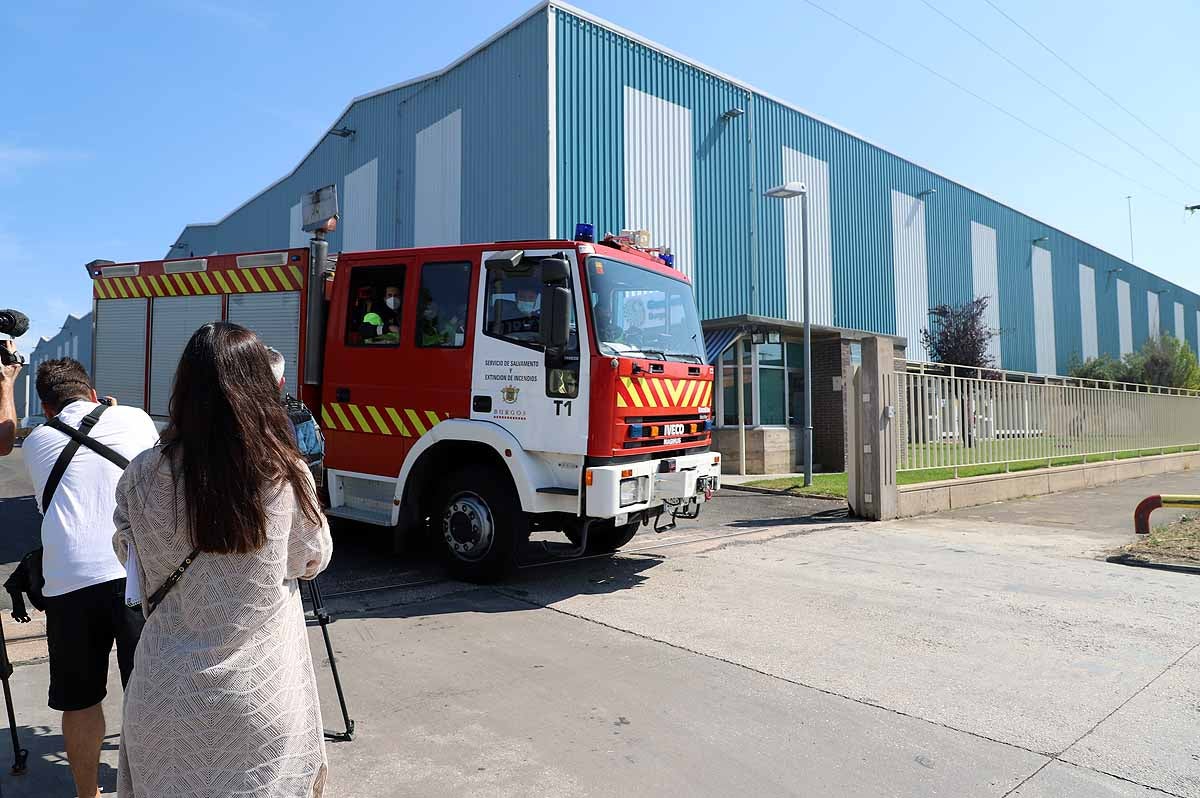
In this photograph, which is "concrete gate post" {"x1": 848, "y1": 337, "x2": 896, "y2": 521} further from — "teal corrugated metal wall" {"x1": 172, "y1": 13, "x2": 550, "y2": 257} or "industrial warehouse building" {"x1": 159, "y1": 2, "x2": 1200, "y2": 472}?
"teal corrugated metal wall" {"x1": 172, "y1": 13, "x2": 550, "y2": 257}

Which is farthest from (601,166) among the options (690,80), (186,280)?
Answer: (186,280)

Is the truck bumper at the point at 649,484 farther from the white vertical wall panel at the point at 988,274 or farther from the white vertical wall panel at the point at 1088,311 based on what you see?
the white vertical wall panel at the point at 1088,311

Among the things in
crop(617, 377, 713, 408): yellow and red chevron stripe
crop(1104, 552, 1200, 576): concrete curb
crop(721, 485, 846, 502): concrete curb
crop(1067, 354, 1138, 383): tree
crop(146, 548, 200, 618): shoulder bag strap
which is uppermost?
crop(1067, 354, 1138, 383): tree

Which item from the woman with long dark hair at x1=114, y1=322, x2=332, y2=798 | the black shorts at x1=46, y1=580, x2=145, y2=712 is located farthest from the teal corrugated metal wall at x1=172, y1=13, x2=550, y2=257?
the woman with long dark hair at x1=114, y1=322, x2=332, y2=798

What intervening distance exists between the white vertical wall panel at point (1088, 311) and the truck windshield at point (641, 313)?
40804 mm

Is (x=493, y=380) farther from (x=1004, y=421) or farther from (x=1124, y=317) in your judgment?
(x=1124, y=317)

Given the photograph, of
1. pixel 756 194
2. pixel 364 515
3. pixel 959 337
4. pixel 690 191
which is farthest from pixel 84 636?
pixel 959 337

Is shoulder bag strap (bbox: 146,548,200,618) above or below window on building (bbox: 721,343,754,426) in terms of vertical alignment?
below

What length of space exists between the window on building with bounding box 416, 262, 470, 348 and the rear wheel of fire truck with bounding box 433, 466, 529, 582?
119 centimetres

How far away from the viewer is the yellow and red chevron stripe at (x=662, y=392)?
20.5 feet

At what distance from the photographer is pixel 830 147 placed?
84.6 ft

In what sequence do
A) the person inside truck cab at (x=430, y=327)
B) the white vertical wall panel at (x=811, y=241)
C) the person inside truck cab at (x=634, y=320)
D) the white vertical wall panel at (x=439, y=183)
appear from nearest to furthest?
1. the person inside truck cab at (x=634, y=320)
2. the person inside truck cab at (x=430, y=327)
3. the white vertical wall panel at (x=439, y=183)
4. the white vertical wall panel at (x=811, y=241)

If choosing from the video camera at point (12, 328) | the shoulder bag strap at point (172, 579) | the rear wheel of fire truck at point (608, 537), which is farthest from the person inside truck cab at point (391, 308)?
the shoulder bag strap at point (172, 579)

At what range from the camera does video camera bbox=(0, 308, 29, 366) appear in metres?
3.27
